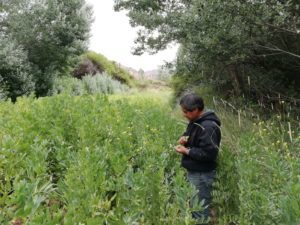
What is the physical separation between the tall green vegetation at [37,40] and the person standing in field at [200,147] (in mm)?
13462

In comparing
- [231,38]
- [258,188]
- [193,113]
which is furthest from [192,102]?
[231,38]

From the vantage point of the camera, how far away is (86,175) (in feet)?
9.53

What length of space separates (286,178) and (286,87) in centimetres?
693

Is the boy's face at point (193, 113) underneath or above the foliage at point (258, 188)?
above

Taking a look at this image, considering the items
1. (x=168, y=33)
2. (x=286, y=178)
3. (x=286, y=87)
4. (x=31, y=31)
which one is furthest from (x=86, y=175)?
(x=31, y=31)

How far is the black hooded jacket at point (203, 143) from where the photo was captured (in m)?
3.83

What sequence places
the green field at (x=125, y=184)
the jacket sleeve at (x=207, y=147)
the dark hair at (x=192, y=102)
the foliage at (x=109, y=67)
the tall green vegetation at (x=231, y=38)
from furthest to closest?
the foliage at (x=109, y=67), the tall green vegetation at (x=231, y=38), the dark hair at (x=192, y=102), the jacket sleeve at (x=207, y=147), the green field at (x=125, y=184)

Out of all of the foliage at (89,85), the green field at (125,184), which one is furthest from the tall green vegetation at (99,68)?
the green field at (125,184)

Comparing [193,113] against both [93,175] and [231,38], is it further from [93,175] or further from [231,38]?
[231,38]

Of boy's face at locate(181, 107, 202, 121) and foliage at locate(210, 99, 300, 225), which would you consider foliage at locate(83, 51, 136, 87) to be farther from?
foliage at locate(210, 99, 300, 225)

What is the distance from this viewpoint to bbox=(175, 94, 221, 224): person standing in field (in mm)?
3861

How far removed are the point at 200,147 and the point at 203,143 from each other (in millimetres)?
57

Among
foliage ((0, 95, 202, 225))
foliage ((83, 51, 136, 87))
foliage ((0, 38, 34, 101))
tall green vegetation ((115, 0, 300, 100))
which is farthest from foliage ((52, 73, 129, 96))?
foliage ((0, 95, 202, 225))

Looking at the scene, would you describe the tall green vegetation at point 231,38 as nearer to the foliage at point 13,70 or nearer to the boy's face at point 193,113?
the boy's face at point 193,113
